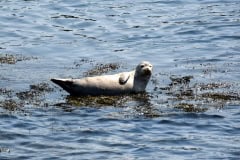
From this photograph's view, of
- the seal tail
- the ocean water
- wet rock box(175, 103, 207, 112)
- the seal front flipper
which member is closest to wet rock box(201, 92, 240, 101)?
the ocean water

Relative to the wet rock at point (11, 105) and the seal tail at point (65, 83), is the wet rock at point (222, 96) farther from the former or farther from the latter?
the wet rock at point (11, 105)

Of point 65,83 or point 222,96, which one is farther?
point 65,83

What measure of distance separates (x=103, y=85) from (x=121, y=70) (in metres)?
2.15

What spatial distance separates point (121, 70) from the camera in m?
15.7

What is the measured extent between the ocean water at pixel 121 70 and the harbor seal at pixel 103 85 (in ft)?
0.69

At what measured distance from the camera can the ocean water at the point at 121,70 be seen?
10.8 metres

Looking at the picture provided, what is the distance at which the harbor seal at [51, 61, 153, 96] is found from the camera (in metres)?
13.6

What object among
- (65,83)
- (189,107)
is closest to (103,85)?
(65,83)

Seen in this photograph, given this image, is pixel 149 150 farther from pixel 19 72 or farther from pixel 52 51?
pixel 52 51

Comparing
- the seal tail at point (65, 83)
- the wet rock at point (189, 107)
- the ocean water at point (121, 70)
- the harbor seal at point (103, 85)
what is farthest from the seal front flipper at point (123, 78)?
the wet rock at point (189, 107)

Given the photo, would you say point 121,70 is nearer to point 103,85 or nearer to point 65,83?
point 103,85

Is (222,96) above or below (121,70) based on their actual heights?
below

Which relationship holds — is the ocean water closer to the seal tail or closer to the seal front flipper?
the seal tail

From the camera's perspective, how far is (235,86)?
14172 millimetres
